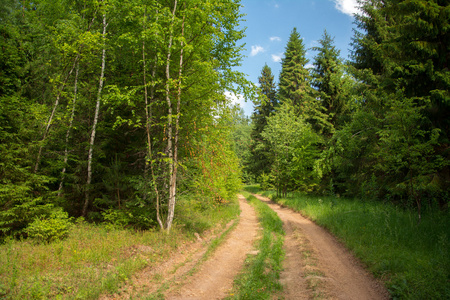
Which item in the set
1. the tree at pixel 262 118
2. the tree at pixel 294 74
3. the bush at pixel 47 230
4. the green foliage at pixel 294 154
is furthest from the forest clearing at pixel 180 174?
the tree at pixel 262 118

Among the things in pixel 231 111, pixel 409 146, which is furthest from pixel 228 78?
pixel 409 146

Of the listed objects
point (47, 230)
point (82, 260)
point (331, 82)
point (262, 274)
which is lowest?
point (262, 274)

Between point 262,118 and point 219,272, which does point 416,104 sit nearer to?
point 219,272

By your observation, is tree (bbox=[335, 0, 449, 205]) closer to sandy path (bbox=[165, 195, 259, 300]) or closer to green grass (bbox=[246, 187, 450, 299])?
green grass (bbox=[246, 187, 450, 299])

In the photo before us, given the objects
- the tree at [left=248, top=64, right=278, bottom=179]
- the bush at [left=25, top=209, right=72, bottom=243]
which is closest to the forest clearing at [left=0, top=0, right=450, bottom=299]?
the bush at [left=25, top=209, right=72, bottom=243]

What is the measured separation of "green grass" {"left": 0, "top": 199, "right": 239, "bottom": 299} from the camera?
4.64 meters

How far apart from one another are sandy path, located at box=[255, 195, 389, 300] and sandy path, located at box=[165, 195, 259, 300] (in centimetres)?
148

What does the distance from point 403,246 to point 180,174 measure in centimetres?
823

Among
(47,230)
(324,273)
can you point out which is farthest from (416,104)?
(47,230)

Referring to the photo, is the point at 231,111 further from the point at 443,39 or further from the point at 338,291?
the point at 443,39

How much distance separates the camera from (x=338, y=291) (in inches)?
204

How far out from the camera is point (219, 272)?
649cm

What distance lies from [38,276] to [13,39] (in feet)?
41.0

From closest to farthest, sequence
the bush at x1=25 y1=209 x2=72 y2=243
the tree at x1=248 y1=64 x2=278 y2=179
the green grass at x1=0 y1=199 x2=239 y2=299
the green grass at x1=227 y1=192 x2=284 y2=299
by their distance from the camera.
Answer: the green grass at x1=0 y1=199 x2=239 y2=299, the green grass at x1=227 y1=192 x2=284 y2=299, the bush at x1=25 y1=209 x2=72 y2=243, the tree at x1=248 y1=64 x2=278 y2=179
